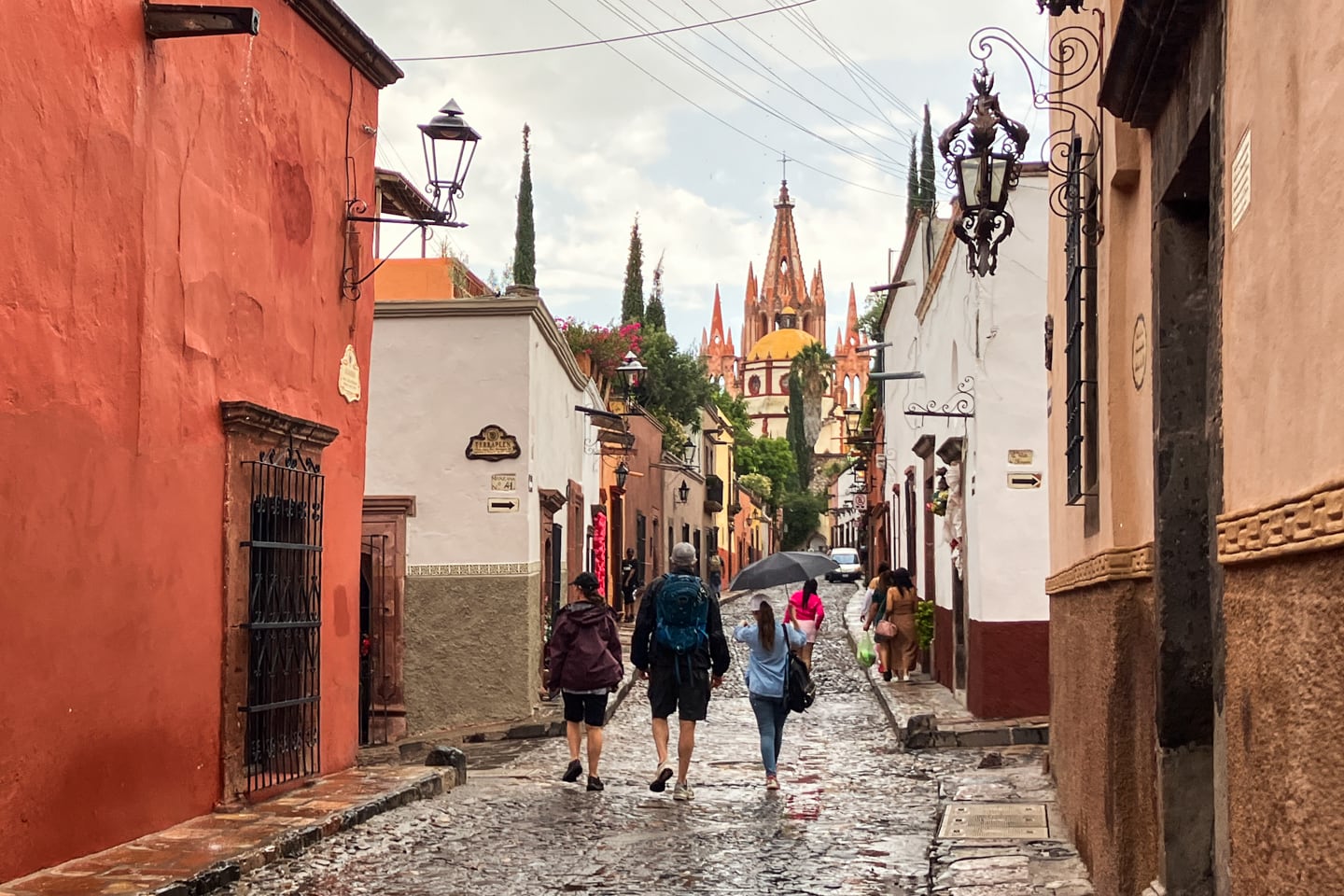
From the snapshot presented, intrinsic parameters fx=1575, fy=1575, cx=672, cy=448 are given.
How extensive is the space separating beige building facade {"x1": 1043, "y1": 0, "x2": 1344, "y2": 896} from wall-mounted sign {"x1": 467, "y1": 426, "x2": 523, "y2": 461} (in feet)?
27.4

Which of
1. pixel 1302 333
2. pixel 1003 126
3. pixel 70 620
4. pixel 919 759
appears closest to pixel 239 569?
pixel 70 620

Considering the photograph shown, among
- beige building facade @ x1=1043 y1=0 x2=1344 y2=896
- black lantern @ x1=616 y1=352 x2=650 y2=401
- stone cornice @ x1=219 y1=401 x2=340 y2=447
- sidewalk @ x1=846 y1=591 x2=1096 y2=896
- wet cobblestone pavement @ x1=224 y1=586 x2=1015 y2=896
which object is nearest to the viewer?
beige building facade @ x1=1043 y1=0 x2=1344 y2=896

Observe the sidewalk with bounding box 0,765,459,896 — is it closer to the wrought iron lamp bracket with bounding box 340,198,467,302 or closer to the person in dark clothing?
the wrought iron lamp bracket with bounding box 340,198,467,302

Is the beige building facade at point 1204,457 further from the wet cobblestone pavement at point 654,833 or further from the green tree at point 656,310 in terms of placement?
the green tree at point 656,310

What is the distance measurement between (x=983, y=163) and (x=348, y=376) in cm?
531

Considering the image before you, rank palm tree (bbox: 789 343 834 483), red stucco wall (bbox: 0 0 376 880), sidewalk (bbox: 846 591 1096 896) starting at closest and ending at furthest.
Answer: red stucco wall (bbox: 0 0 376 880) → sidewalk (bbox: 846 591 1096 896) → palm tree (bbox: 789 343 834 483)

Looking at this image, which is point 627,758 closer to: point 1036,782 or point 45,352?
point 1036,782

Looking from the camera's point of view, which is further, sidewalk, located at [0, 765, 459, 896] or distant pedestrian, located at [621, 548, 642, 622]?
distant pedestrian, located at [621, 548, 642, 622]

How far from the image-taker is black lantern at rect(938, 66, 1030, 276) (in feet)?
26.7

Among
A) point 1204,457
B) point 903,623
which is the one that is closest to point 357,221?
point 1204,457

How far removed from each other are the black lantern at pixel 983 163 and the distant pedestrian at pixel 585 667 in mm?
4057

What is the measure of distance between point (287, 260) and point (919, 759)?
265 inches

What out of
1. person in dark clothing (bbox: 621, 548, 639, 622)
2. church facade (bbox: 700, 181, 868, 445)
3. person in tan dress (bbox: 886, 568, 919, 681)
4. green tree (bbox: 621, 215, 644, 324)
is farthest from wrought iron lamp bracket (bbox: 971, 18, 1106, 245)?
church facade (bbox: 700, 181, 868, 445)

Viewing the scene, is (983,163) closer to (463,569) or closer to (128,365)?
(128,365)
